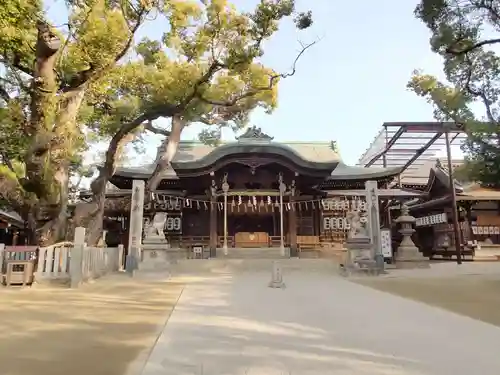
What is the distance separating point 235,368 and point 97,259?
1055 centimetres

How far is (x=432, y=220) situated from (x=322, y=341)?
23232mm

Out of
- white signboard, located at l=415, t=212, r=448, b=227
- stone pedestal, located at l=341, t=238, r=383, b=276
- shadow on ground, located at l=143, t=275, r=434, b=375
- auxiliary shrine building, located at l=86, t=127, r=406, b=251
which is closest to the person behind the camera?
shadow on ground, located at l=143, t=275, r=434, b=375

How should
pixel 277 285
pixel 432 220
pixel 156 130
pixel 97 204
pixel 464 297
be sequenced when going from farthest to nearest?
pixel 432 220 → pixel 156 130 → pixel 97 204 → pixel 277 285 → pixel 464 297

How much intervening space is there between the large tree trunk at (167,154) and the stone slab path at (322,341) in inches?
436

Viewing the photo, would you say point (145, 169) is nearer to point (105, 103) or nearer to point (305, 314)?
point (105, 103)

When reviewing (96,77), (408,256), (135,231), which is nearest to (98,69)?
(96,77)

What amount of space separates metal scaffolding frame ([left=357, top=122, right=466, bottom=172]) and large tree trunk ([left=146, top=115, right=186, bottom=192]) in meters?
12.7

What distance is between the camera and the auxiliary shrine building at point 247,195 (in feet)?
69.0

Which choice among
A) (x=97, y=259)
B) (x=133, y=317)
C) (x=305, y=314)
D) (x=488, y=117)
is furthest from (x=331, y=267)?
(x=133, y=317)

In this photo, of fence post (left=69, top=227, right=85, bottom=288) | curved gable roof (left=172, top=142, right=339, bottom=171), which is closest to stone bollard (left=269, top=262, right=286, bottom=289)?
fence post (left=69, top=227, right=85, bottom=288)

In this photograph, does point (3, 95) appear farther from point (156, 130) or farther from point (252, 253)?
point (252, 253)

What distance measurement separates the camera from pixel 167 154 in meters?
17.6

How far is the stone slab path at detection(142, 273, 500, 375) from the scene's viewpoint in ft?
11.1

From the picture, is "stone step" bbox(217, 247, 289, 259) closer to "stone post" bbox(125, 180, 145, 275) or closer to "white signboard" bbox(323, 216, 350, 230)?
"white signboard" bbox(323, 216, 350, 230)
